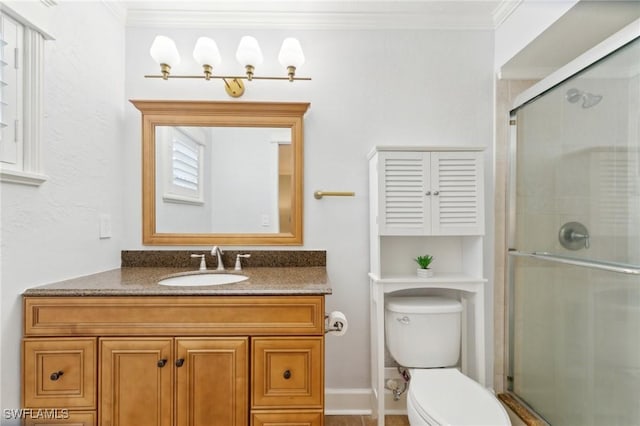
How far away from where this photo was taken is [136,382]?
1.35 metres

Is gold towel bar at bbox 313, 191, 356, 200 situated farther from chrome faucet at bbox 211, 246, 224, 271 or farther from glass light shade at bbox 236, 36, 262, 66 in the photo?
glass light shade at bbox 236, 36, 262, 66

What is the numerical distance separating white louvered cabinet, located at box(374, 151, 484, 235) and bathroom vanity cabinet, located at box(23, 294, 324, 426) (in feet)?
2.18

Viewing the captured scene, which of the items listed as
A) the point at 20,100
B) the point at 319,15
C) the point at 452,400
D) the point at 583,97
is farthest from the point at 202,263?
the point at 583,97

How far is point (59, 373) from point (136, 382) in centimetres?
28

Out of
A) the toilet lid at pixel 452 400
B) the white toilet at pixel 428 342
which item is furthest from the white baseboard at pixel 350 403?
the toilet lid at pixel 452 400

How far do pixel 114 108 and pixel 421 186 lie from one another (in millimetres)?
1705

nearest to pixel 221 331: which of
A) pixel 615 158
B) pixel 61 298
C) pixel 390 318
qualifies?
pixel 61 298

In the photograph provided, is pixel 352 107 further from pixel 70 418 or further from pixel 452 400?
pixel 70 418

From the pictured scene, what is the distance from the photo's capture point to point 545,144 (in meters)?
1.78

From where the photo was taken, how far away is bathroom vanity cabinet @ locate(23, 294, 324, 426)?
4.39 ft

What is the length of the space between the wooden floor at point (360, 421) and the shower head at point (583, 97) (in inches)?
70.4

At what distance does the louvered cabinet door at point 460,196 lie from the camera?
1820 millimetres

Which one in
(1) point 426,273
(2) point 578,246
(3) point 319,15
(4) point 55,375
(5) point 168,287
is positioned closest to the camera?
(4) point 55,375

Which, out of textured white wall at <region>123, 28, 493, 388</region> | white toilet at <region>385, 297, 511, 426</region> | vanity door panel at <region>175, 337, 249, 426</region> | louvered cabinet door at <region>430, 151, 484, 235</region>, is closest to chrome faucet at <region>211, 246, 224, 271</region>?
textured white wall at <region>123, 28, 493, 388</region>
